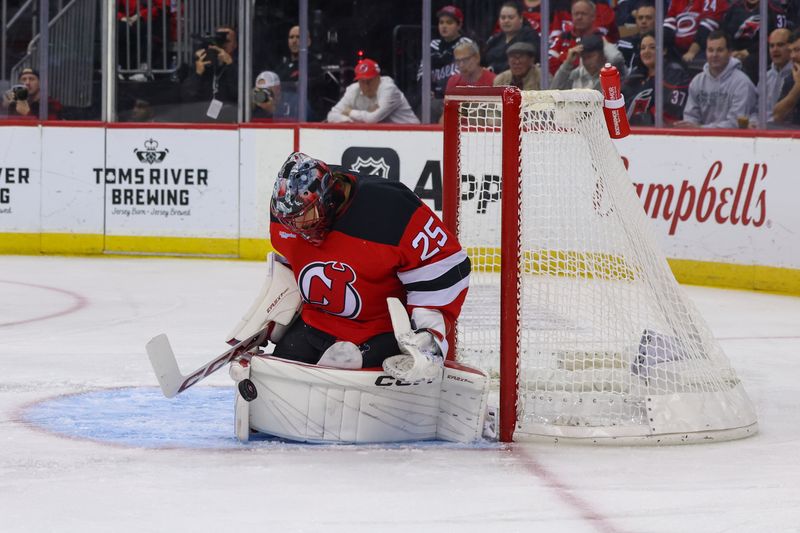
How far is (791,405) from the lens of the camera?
14.7 feet

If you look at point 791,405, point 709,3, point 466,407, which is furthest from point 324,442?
point 709,3

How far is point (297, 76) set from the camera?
362 inches

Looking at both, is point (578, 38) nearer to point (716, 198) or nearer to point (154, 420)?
point (716, 198)

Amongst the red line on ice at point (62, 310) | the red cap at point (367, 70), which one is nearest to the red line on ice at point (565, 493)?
the red line on ice at point (62, 310)

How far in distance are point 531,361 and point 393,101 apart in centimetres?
500

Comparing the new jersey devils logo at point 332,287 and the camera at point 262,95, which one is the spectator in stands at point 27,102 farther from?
the new jersey devils logo at point 332,287

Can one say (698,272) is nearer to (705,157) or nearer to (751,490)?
(705,157)

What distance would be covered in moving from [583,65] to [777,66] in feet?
3.95

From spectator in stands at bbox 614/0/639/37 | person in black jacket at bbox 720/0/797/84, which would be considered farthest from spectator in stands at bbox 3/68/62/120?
person in black jacket at bbox 720/0/797/84

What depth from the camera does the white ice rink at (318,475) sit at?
2.98 metres

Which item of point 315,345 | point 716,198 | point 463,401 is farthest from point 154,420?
point 716,198

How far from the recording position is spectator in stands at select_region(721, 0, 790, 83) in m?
7.81

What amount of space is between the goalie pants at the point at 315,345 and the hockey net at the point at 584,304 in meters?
0.32

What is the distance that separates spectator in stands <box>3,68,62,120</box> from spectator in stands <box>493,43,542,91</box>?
3142 mm
